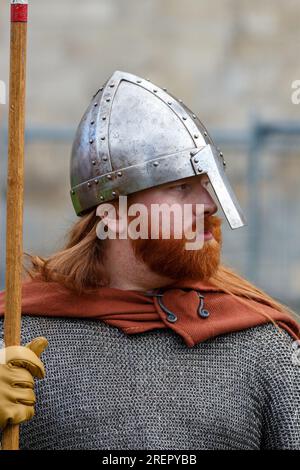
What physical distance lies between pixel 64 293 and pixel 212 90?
291 inches

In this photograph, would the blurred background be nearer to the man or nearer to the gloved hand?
the man

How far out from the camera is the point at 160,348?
4645 millimetres

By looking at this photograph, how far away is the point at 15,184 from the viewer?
14.3ft

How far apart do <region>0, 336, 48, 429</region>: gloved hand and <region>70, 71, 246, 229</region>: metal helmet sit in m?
0.61

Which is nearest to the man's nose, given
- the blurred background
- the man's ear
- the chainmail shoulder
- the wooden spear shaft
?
the man's ear

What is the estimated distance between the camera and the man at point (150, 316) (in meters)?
4.55

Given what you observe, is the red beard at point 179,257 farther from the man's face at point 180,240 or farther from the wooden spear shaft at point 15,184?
the wooden spear shaft at point 15,184

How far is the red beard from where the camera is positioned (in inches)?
180

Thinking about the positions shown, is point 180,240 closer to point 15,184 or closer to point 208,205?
point 208,205

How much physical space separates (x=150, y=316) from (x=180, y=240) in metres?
0.27

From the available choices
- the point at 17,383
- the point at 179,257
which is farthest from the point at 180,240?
the point at 17,383

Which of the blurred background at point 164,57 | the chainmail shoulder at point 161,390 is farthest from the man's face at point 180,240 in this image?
the blurred background at point 164,57
